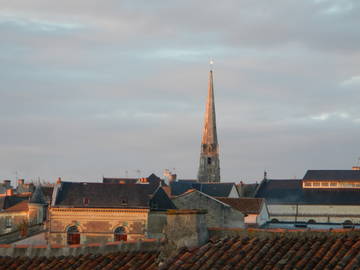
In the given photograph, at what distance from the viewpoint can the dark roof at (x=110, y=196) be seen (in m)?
68.4

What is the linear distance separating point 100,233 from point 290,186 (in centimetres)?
4845

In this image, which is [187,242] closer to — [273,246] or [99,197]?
[273,246]

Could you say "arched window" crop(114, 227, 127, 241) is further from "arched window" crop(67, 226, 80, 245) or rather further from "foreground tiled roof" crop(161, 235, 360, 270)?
"foreground tiled roof" crop(161, 235, 360, 270)

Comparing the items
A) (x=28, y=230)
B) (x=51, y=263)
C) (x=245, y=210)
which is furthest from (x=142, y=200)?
(x=51, y=263)

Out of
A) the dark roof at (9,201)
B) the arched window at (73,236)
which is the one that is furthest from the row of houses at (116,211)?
the dark roof at (9,201)

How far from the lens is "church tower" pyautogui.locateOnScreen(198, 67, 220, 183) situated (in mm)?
150413

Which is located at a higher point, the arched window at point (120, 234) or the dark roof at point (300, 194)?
the dark roof at point (300, 194)

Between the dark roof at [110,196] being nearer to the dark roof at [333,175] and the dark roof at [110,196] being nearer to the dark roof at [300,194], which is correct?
the dark roof at [300,194]

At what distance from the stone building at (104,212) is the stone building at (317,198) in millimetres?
31627

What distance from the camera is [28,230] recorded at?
6384 cm

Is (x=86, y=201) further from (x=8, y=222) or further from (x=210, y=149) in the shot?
(x=210, y=149)

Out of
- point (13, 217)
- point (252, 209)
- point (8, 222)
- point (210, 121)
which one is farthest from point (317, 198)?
point (210, 121)

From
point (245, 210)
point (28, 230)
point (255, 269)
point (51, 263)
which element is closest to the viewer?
point (255, 269)

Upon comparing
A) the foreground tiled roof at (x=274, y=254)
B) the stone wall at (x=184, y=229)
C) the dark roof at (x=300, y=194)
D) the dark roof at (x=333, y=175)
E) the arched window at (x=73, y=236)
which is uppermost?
the dark roof at (x=333, y=175)
